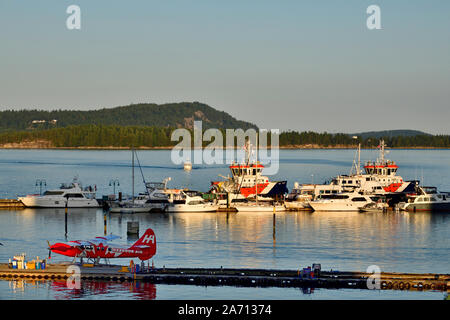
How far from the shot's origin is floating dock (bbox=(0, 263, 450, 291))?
4431 cm

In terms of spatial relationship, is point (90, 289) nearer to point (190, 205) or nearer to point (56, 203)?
point (190, 205)

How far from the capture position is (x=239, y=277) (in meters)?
45.1

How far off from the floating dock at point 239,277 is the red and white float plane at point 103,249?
4.79ft

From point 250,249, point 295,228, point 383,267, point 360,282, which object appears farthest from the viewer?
point 295,228

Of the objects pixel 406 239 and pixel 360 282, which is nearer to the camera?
pixel 360 282

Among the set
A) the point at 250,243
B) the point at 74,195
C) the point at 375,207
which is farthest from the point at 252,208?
the point at 250,243

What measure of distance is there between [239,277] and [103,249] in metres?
10.2

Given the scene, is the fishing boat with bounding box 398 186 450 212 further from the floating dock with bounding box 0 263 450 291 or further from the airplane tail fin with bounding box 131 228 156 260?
the airplane tail fin with bounding box 131 228 156 260

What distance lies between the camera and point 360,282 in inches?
1747

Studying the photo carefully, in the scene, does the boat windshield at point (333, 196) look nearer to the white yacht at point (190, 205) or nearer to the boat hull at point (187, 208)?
the white yacht at point (190, 205)
